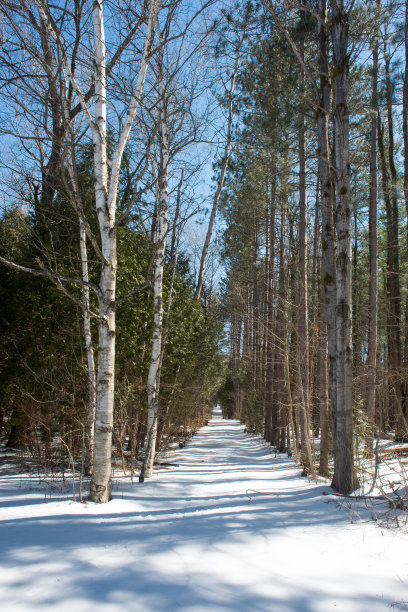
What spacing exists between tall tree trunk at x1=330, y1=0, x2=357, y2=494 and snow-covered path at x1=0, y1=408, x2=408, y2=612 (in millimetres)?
555

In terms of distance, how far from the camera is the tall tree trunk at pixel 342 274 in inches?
200

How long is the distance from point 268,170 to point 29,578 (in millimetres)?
10433

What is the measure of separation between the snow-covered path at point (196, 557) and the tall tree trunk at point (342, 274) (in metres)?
0.56

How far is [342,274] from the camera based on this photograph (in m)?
5.32

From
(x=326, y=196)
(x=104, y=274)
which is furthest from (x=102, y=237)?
(x=326, y=196)

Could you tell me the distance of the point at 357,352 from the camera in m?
14.7

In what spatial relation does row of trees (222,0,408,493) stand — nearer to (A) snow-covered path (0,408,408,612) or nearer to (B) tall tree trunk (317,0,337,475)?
(B) tall tree trunk (317,0,337,475)

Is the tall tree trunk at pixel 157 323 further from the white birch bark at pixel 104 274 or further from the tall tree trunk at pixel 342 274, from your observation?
the tall tree trunk at pixel 342 274

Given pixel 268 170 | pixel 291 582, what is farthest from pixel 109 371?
pixel 268 170

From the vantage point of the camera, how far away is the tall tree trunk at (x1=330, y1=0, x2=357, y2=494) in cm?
508

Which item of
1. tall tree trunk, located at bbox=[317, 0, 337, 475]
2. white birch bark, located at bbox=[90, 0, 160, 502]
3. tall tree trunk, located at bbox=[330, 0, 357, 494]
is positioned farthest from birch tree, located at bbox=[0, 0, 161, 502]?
tall tree trunk, located at bbox=[317, 0, 337, 475]

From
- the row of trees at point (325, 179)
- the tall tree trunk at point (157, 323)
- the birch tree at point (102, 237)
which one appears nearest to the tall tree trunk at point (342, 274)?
the row of trees at point (325, 179)

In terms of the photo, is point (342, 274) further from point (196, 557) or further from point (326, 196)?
point (196, 557)

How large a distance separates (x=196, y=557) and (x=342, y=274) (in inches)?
147
